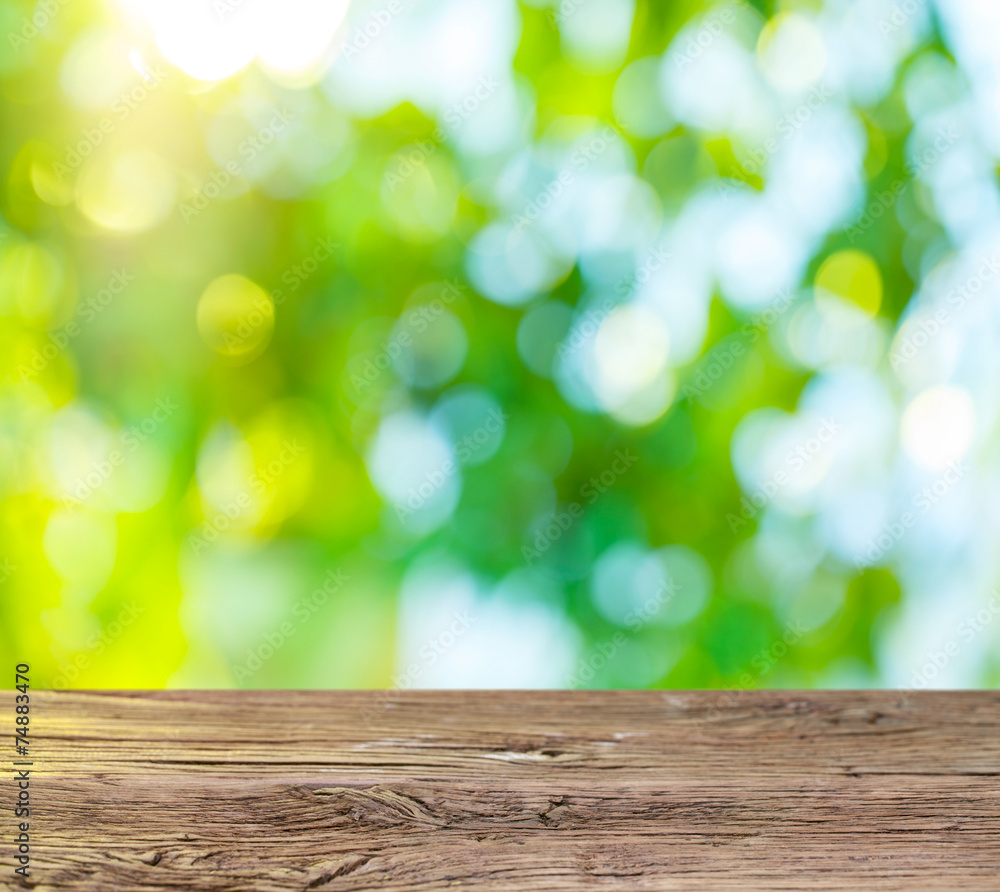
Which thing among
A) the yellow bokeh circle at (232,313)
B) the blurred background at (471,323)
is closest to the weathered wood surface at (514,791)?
the blurred background at (471,323)

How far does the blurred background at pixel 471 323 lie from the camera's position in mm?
1420

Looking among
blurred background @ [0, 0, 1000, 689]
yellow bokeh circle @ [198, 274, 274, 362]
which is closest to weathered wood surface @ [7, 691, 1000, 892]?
blurred background @ [0, 0, 1000, 689]

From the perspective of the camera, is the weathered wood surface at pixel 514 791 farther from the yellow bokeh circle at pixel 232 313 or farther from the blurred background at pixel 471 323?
the yellow bokeh circle at pixel 232 313

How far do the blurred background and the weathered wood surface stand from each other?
22.2 inches

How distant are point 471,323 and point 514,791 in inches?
35.4

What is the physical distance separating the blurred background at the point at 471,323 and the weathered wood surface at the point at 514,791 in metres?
0.56

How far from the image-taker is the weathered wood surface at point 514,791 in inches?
23.3

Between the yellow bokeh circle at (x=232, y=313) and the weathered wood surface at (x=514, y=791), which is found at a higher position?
the yellow bokeh circle at (x=232, y=313)

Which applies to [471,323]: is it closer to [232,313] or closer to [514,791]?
[232,313]

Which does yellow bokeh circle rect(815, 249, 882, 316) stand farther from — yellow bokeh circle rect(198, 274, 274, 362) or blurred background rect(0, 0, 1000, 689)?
yellow bokeh circle rect(198, 274, 274, 362)

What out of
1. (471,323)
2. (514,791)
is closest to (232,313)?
(471,323)

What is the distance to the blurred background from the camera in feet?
4.66

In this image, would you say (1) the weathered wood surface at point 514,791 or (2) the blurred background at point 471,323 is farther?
(2) the blurred background at point 471,323

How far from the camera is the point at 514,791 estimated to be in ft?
2.30
